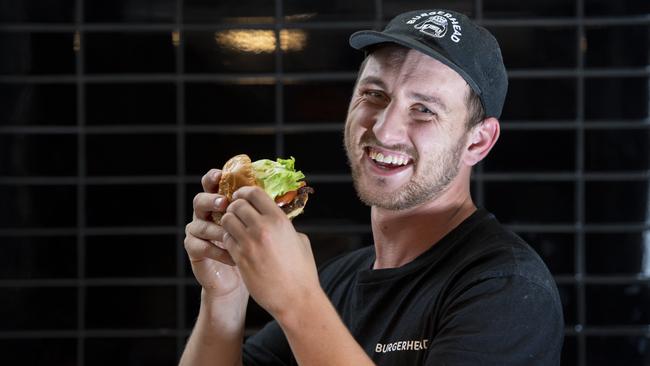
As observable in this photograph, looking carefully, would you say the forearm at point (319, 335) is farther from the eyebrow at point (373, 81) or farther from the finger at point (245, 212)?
the eyebrow at point (373, 81)

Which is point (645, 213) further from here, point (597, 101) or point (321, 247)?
point (321, 247)

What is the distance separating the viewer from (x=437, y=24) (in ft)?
4.33

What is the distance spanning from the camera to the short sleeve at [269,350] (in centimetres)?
153

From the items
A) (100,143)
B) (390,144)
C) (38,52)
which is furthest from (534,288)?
(38,52)

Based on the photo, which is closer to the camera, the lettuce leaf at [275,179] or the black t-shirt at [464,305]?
the black t-shirt at [464,305]

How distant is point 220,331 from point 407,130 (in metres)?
0.44

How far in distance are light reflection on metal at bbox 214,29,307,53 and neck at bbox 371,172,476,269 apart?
1253 mm

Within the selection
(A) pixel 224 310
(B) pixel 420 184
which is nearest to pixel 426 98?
(B) pixel 420 184

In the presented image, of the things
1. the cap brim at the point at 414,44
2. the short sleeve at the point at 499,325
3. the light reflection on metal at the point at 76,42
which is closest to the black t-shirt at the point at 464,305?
the short sleeve at the point at 499,325

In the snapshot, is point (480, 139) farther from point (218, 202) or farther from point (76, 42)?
point (76, 42)

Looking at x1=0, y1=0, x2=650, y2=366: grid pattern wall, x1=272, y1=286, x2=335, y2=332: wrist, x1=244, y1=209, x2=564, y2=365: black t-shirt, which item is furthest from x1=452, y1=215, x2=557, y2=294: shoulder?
x1=0, y1=0, x2=650, y2=366: grid pattern wall

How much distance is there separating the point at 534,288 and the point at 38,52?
1900mm

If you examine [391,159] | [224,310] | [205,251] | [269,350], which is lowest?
[269,350]

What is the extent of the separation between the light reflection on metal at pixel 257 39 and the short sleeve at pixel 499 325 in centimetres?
154
